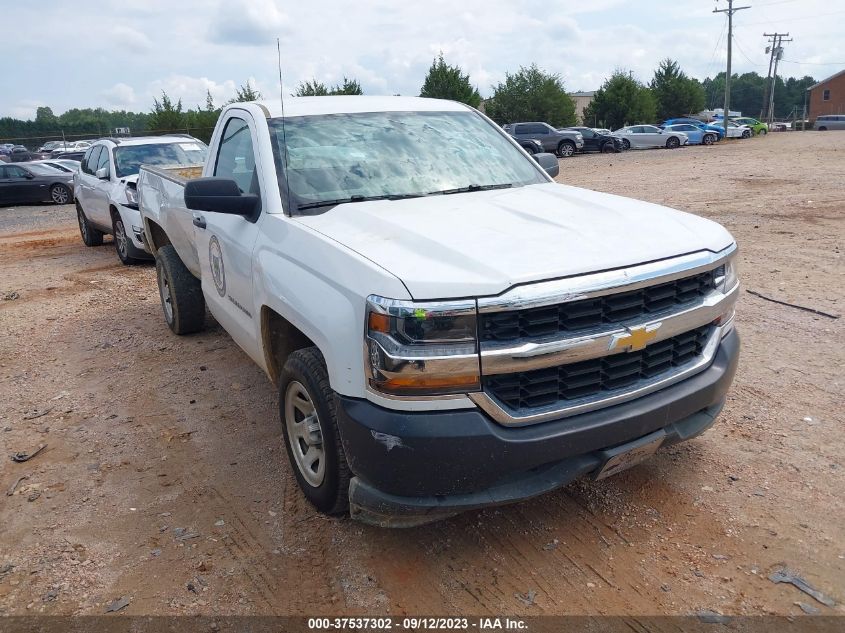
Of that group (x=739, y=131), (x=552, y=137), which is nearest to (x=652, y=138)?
(x=552, y=137)

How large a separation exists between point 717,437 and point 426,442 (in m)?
2.20

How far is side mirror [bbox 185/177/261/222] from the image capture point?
3514 mm

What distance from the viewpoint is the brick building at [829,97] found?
8138cm

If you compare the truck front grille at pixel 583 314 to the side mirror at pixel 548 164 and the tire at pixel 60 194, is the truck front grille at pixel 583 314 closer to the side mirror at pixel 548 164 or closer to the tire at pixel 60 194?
the side mirror at pixel 548 164

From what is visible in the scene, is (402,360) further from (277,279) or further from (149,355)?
(149,355)

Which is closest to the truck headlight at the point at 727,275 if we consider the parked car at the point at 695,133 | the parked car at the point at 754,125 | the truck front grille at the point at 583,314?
the truck front grille at the point at 583,314

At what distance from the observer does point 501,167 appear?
4.31 metres

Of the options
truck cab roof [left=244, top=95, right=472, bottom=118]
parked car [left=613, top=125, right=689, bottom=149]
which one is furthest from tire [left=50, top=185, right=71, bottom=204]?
parked car [left=613, top=125, right=689, bottom=149]

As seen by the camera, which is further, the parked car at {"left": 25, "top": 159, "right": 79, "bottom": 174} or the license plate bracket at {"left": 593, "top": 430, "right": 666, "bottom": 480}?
the parked car at {"left": 25, "top": 159, "right": 79, "bottom": 174}

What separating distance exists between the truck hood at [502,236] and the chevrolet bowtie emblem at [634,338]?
0.27m

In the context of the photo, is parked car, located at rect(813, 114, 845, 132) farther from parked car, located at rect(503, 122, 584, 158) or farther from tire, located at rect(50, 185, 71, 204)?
tire, located at rect(50, 185, 71, 204)

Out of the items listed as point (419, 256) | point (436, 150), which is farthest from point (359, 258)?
point (436, 150)

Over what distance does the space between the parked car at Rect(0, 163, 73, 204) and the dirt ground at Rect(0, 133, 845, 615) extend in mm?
17577

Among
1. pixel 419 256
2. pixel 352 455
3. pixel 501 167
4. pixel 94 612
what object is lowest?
pixel 94 612
